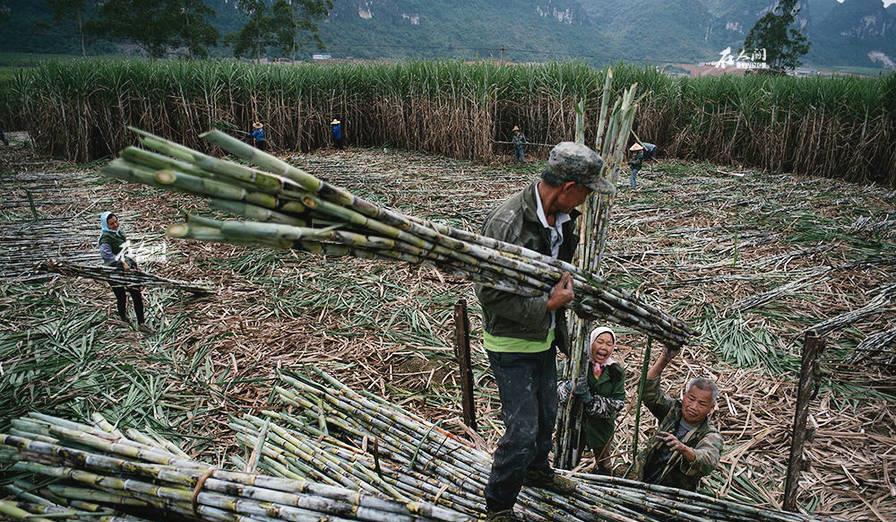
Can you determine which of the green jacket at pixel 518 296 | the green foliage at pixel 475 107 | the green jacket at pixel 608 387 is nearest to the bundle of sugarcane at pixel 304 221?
the green jacket at pixel 518 296

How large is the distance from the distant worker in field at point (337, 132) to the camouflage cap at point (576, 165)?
46.4ft

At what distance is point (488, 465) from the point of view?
2594mm

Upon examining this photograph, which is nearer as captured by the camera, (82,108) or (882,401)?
(882,401)

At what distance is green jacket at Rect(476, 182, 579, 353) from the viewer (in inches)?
77.1

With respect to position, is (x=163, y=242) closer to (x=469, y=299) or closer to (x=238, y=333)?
(x=238, y=333)

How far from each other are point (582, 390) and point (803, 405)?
3.21ft

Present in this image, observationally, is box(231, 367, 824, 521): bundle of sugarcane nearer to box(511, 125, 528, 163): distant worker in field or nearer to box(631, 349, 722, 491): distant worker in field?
box(631, 349, 722, 491): distant worker in field

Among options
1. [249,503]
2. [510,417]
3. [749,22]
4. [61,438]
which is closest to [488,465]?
[510,417]

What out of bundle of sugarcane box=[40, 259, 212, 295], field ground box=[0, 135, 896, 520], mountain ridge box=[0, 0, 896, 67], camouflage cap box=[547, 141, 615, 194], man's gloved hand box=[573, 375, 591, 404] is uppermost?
mountain ridge box=[0, 0, 896, 67]

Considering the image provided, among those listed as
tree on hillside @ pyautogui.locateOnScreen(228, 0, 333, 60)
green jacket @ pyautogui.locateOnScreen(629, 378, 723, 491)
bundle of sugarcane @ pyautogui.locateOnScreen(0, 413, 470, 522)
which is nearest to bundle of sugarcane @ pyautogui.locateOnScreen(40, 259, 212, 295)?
bundle of sugarcane @ pyautogui.locateOnScreen(0, 413, 470, 522)

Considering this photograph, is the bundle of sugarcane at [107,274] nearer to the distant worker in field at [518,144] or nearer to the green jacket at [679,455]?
the green jacket at [679,455]

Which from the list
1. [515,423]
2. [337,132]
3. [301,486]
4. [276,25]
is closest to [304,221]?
[515,423]

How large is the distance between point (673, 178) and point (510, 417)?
1051cm

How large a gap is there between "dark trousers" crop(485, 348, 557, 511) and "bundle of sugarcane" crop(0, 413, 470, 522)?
0.79 ft
